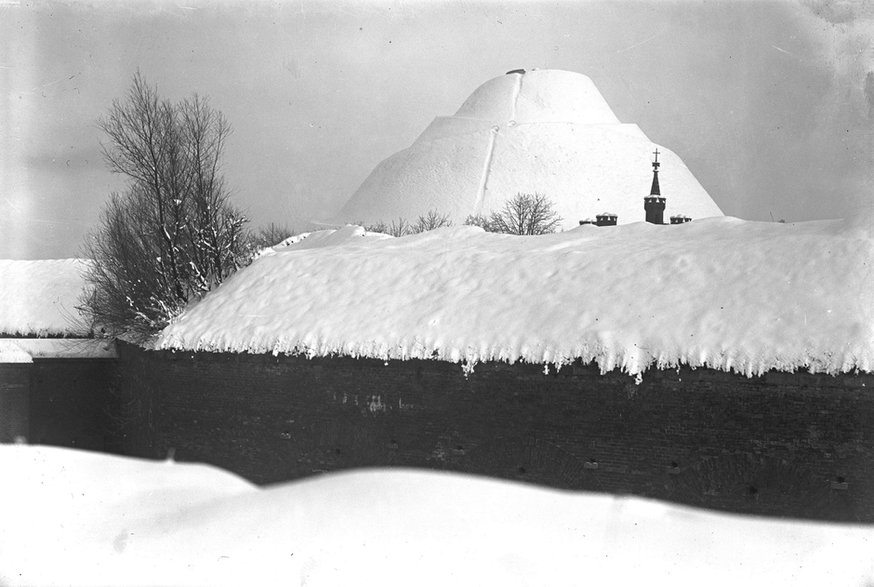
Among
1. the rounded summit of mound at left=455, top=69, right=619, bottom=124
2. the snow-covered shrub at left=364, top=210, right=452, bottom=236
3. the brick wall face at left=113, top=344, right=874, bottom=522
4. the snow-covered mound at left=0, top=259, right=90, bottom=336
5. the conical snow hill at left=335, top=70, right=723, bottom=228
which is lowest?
the brick wall face at left=113, top=344, right=874, bottom=522

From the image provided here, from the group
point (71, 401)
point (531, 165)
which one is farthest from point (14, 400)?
point (531, 165)

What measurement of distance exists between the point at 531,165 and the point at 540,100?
957 centimetres

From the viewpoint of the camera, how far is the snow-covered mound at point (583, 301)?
28.3ft

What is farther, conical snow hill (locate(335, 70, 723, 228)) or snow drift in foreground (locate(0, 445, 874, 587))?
conical snow hill (locate(335, 70, 723, 228))

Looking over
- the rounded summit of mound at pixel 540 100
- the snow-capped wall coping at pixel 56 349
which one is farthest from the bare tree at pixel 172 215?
the rounded summit of mound at pixel 540 100

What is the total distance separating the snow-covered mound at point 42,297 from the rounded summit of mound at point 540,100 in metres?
43.4

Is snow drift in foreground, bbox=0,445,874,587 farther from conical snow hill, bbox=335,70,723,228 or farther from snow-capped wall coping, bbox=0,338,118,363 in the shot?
conical snow hill, bbox=335,70,723,228

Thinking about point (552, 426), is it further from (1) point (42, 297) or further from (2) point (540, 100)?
(2) point (540, 100)

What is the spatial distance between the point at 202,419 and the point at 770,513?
770cm

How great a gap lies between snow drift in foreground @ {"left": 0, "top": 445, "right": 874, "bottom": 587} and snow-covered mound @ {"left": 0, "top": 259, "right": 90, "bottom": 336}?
46.3ft

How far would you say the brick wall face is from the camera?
8188 millimetres

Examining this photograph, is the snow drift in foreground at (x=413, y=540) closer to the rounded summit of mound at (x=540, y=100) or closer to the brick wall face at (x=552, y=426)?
the brick wall face at (x=552, y=426)

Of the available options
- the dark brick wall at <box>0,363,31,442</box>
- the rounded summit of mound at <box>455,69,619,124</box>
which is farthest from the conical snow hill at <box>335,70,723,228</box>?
the dark brick wall at <box>0,363,31,442</box>

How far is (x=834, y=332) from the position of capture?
325 inches
